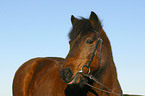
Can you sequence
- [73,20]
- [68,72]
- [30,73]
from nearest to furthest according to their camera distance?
Answer: 1. [68,72]
2. [73,20]
3. [30,73]

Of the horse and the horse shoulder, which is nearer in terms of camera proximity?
the horse

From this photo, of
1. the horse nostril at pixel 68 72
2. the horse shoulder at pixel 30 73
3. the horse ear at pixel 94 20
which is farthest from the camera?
the horse shoulder at pixel 30 73

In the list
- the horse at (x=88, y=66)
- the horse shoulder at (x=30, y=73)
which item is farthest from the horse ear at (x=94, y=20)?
the horse shoulder at (x=30, y=73)

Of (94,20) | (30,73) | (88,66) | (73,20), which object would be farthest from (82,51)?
(30,73)

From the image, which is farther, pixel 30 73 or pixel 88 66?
pixel 30 73

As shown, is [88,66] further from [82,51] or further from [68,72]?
[68,72]

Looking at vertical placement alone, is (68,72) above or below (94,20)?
below

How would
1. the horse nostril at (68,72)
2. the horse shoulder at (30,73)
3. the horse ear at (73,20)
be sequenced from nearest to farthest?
the horse nostril at (68,72)
the horse ear at (73,20)
the horse shoulder at (30,73)

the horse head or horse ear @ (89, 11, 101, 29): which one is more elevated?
horse ear @ (89, 11, 101, 29)

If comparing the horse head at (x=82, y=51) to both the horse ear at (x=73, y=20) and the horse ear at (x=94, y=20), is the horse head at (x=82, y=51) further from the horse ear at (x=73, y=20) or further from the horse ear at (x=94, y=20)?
the horse ear at (x=73, y=20)

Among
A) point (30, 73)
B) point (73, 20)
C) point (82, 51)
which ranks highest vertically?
point (73, 20)

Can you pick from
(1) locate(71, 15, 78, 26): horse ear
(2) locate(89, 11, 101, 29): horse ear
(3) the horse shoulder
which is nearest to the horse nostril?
(2) locate(89, 11, 101, 29): horse ear

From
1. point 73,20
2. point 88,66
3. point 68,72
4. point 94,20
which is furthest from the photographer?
point 73,20

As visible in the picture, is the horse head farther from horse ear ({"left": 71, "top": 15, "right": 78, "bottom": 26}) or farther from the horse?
horse ear ({"left": 71, "top": 15, "right": 78, "bottom": 26})
